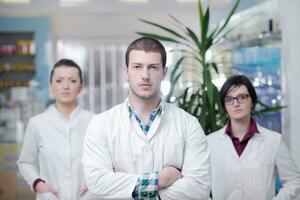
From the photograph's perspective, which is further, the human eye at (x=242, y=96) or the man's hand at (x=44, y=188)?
the man's hand at (x=44, y=188)

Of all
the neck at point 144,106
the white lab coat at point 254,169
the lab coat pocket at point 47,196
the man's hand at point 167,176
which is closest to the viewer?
the man's hand at point 167,176

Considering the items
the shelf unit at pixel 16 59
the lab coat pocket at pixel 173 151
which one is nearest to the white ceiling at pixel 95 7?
the shelf unit at pixel 16 59

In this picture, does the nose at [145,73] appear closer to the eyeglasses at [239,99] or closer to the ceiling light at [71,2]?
the eyeglasses at [239,99]

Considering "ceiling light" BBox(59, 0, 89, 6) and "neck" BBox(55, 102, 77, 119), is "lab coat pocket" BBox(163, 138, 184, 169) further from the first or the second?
"ceiling light" BBox(59, 0, 89, 6)

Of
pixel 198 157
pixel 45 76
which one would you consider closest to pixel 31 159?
pixel 198 157

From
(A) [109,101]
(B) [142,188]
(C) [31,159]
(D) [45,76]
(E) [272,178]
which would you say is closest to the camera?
(B) [142,188]

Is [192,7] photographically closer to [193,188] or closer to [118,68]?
[118,68]

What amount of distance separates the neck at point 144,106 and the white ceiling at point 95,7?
4.26m

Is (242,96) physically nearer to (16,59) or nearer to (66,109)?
(66,109)

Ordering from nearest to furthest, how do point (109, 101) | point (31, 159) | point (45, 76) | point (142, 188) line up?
point (142, 188), point (31, 159), point (45, 76), point (109, 101)

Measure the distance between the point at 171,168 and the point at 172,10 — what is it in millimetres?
4465

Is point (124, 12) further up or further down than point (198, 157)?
further up

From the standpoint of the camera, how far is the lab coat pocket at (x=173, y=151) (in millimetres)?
2008

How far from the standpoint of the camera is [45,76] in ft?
20.0
